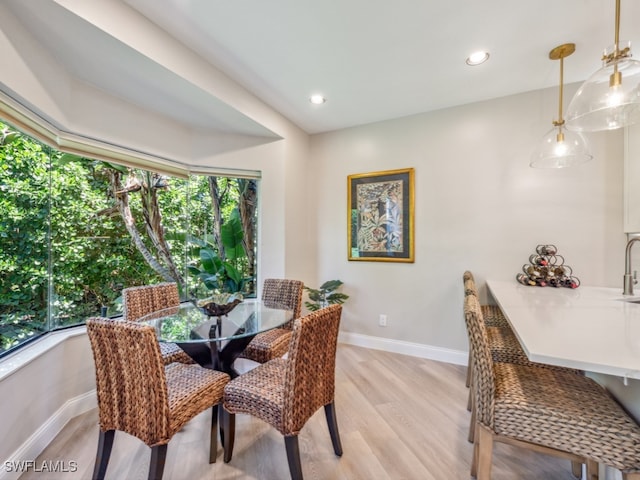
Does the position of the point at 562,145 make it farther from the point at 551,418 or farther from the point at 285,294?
the point at 285,294

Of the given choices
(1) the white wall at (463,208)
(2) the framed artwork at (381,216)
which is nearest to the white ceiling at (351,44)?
(1) the white wall at (463,208)

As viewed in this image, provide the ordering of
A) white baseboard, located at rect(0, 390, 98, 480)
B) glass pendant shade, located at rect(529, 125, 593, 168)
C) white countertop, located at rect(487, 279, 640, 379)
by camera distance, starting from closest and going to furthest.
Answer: white countertop, located at rect(487, 279, 640, 379)
white baseboard, located at rect(0, 390, 98, 480)
glass pendant shade, located at rect(529, 125, 593, 168)

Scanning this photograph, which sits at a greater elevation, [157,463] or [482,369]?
[482,369]

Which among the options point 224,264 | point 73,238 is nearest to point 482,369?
point 224,264

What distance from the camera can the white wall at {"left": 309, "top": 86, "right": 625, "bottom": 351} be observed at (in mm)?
2385

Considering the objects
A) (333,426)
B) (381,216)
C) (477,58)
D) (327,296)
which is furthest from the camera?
(327,296)

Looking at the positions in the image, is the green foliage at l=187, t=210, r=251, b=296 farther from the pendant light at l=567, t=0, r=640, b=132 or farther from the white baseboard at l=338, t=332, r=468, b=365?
the pendant light at l=567, t=0, r=640, b=132

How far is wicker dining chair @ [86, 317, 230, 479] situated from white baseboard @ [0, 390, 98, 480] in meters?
0.60

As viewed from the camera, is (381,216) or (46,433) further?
(381,216)

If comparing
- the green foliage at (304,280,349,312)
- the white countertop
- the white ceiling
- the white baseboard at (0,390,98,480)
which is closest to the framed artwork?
the green foliage at (304,280,349,312)

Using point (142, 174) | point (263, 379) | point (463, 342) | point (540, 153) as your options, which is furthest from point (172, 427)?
point (540, 153)

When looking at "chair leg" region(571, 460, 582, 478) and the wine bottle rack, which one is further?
the wine bottle rack

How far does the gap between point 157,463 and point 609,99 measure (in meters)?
2.77

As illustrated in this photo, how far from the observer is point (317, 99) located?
108 inches
